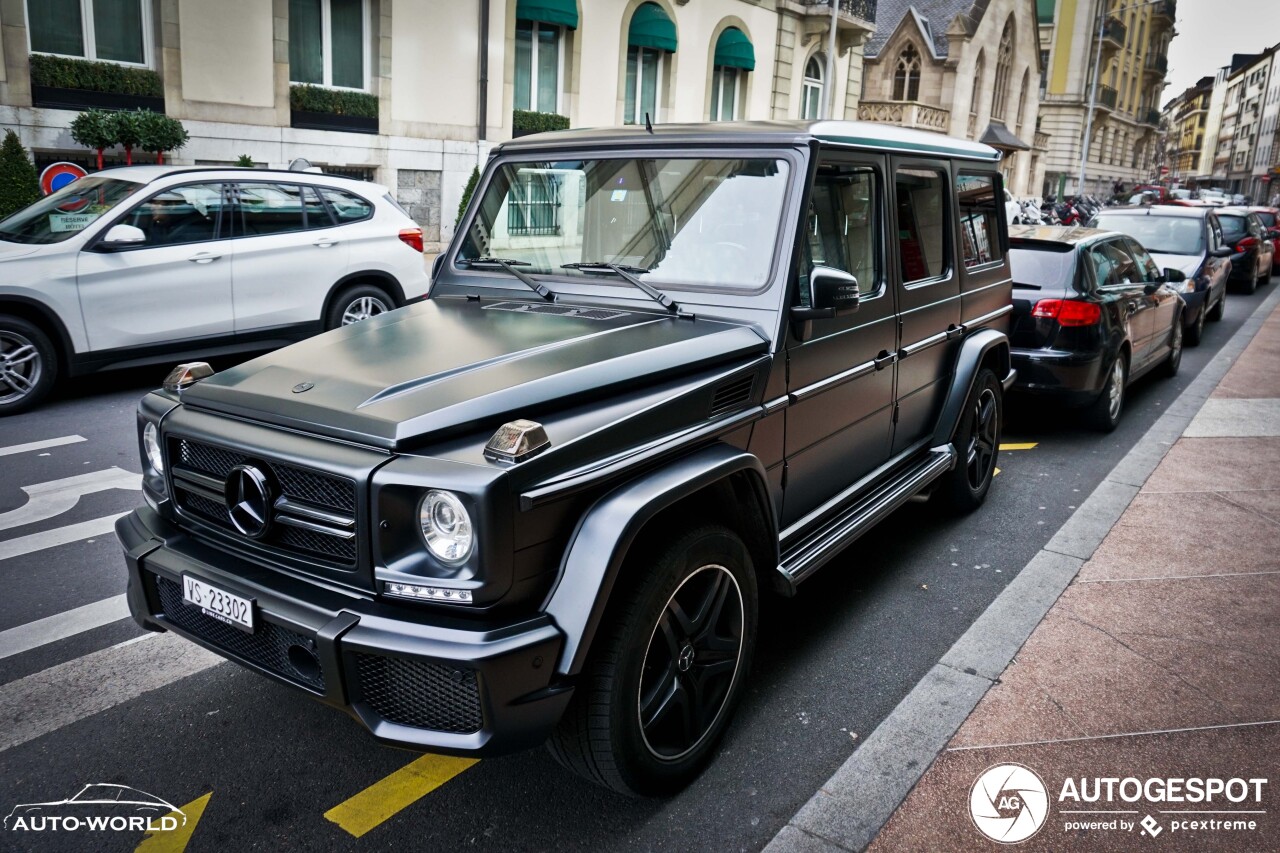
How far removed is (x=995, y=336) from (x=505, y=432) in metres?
3.91

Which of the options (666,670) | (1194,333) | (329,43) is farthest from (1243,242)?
(666,670)

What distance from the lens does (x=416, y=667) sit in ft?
8.00

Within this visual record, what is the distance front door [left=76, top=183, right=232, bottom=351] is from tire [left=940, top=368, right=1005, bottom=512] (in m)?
6.20

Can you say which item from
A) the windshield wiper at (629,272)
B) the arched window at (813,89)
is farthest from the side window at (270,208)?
the arched window at (813,89)

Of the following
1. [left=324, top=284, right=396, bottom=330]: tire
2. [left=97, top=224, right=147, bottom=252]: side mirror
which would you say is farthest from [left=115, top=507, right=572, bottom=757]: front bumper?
[left=324, top=284, right=396, bottom=330]: tire

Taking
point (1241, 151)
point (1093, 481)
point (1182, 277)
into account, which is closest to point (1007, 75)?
point (1182, 277)

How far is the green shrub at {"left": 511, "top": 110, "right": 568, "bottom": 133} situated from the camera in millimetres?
20609

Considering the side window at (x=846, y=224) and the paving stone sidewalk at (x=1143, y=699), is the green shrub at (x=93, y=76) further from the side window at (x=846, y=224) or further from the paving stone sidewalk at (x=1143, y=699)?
the paving stone sidewalk at (x=1143, y=699)

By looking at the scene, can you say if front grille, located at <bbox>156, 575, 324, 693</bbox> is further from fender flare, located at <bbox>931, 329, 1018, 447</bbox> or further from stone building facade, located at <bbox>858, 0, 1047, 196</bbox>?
stone building facade, located at <bbox>858, 0, 1047, 196</bbox>

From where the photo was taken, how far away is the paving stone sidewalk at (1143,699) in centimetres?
294

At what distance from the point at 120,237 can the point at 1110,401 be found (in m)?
8.03

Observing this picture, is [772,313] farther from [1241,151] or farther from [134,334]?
[1241,151]

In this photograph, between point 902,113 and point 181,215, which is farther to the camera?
point 902,113

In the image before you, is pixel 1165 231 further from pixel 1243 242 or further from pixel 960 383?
pixel 960 383
